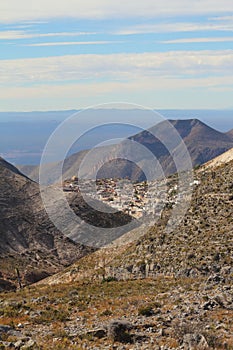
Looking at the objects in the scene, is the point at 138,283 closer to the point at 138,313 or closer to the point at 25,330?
the point at 138,313

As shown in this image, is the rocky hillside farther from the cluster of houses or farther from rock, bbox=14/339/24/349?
the cluster of houses

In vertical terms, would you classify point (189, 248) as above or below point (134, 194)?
below

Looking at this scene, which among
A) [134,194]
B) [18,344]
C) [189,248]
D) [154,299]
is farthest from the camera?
[134,194]

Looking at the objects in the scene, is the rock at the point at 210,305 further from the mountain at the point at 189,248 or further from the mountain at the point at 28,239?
the mountain at the point at 28,239

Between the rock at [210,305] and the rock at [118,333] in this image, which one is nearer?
the rock at [118,333]

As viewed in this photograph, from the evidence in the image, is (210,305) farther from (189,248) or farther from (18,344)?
(189,248)

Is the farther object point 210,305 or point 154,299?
point 154,299

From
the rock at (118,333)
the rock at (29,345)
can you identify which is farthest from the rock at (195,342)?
the rock at (29,345)

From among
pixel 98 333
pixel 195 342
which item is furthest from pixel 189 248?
pixel 195 342
